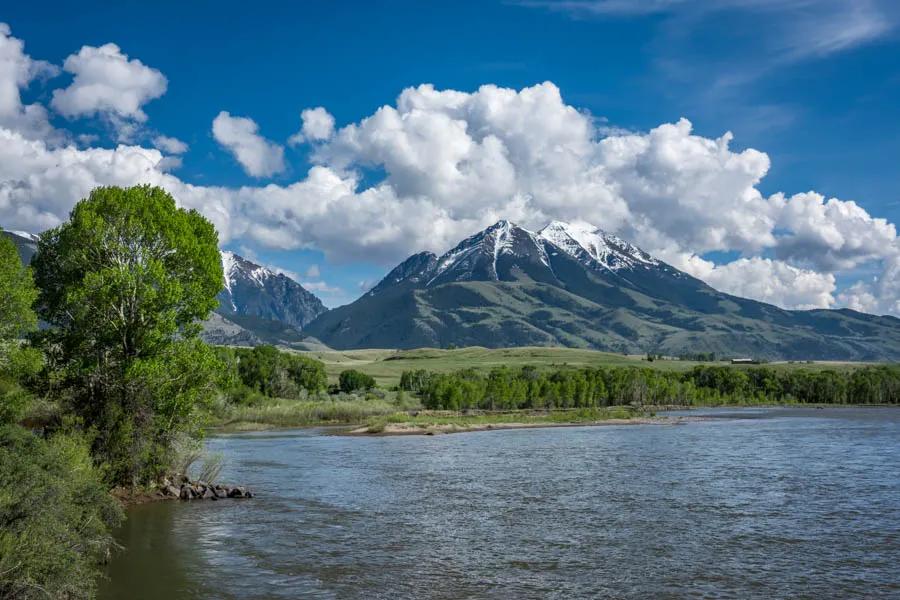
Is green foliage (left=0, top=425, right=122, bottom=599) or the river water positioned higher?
green foliage (left=0, top=425, right=122, bottom=599)

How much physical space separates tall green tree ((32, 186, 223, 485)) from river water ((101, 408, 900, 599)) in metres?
5.24

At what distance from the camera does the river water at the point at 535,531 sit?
28.6 m

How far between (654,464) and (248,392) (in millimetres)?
111276

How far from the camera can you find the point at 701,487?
174 feet

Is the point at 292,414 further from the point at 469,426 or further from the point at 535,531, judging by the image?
the point at 535,531

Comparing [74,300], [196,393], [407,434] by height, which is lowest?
[407,434]

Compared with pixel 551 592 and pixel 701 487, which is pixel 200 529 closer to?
pixel 551 592

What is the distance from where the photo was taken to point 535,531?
3850 cm

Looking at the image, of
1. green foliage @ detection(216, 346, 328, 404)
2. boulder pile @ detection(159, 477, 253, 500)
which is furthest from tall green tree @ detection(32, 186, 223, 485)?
green foliage @ detection(216, 346, 328, 404)

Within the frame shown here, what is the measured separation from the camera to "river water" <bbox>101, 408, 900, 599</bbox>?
2862 centimetres

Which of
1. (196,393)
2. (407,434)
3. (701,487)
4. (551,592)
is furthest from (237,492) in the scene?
(407,434)

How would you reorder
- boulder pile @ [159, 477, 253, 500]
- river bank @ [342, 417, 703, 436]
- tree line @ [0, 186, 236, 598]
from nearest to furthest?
1. tree line @ [0, 186, 236, 598]
2. boulder pile @ [159, 477, 253, 500]
3. river bank @ [342, 417, 703, 436]

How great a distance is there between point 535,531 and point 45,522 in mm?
24143

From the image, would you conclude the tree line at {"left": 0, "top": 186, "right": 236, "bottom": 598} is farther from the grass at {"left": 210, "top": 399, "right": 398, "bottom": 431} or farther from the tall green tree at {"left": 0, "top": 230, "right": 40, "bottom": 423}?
the grass at {"left": 210, "top": 399, "right": 398, "bottom": 431}
